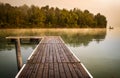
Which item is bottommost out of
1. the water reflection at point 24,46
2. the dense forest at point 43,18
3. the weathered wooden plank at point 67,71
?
the water reflection at point 24,46

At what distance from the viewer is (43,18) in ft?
202

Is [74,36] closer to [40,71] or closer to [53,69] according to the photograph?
[53,69]

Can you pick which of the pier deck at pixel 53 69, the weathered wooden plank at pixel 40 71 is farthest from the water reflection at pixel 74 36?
the weathered wooden plank at pixel 40 71

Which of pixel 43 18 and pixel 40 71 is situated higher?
pixel 43 18

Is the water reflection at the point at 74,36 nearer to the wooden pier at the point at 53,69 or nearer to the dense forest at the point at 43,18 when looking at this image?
the wooden pier at the point at 53,69

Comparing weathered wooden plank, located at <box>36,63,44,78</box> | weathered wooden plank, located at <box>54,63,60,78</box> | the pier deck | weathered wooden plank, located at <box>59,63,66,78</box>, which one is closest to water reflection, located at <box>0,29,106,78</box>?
the pier deck

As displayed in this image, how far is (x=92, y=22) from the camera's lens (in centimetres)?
7269

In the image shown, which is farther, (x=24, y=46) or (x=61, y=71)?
(x=24, y=46)

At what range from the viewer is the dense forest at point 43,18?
5653cm

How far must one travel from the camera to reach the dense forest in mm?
56531

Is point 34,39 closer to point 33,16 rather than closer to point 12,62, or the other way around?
point 12,62

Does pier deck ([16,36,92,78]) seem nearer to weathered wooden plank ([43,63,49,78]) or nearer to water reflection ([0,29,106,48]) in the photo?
weathered wooden plank ([43,63,49,78])

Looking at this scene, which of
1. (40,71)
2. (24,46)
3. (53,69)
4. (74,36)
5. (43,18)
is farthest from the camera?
(43,18)

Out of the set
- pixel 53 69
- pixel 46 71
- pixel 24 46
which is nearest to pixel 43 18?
pixel 24 46
